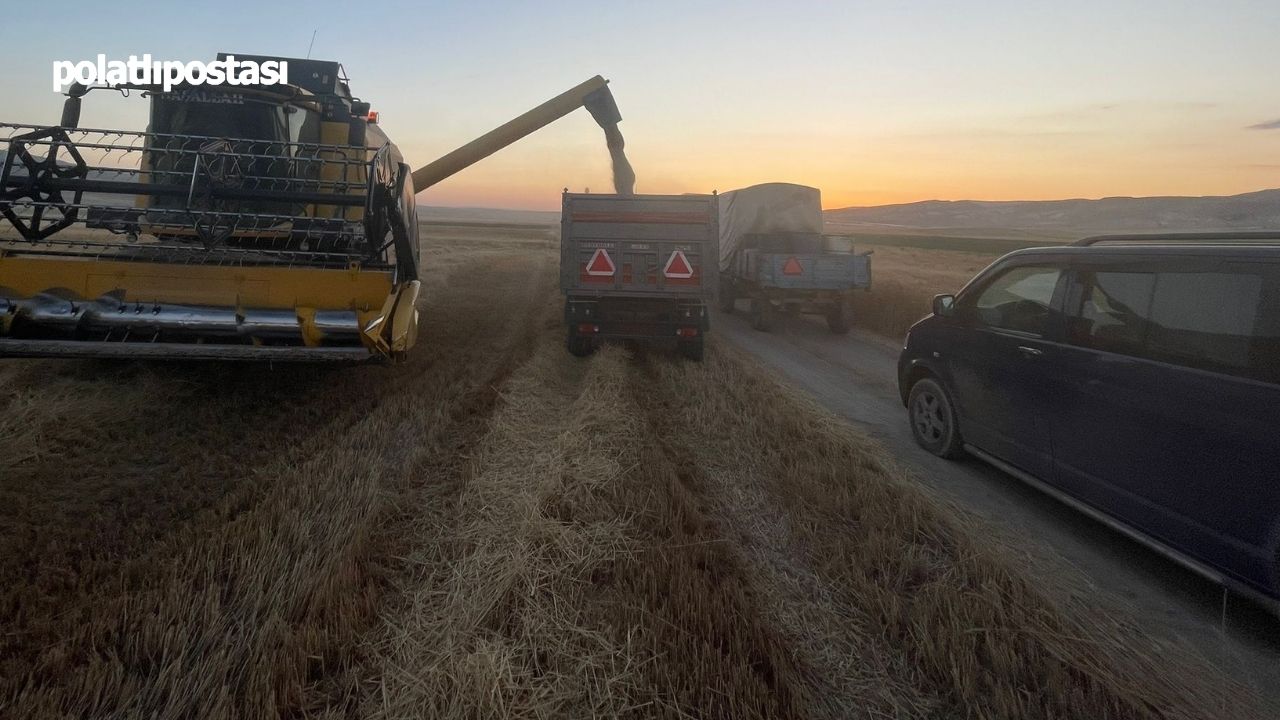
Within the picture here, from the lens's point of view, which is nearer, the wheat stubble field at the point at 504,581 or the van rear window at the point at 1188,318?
the wheat stubble field at the point at 504,581

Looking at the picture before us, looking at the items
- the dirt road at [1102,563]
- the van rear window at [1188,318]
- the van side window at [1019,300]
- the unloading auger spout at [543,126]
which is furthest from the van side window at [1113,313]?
the unloading auger spout at [543,126]

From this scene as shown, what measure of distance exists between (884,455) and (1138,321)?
2.19 metres

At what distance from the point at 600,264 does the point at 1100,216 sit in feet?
311

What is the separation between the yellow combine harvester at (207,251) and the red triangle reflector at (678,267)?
352cm

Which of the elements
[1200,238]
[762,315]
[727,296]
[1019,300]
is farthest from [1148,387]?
[727,296]

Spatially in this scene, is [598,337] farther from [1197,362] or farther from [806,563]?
[1197,362]

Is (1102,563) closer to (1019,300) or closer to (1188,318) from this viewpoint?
(1188,318)

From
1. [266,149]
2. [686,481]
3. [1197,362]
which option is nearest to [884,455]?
[686,481]

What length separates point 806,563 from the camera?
3.66m

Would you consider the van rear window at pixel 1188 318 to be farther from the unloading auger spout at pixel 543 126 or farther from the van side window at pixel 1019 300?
the unloading auger spout at pixel 543 126

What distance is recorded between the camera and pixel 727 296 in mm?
16531

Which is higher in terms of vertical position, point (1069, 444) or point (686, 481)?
point (1069, 444)

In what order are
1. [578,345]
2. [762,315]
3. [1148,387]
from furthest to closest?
[762,315]
[578,345]
[1148,387]

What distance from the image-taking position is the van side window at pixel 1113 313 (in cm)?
385
